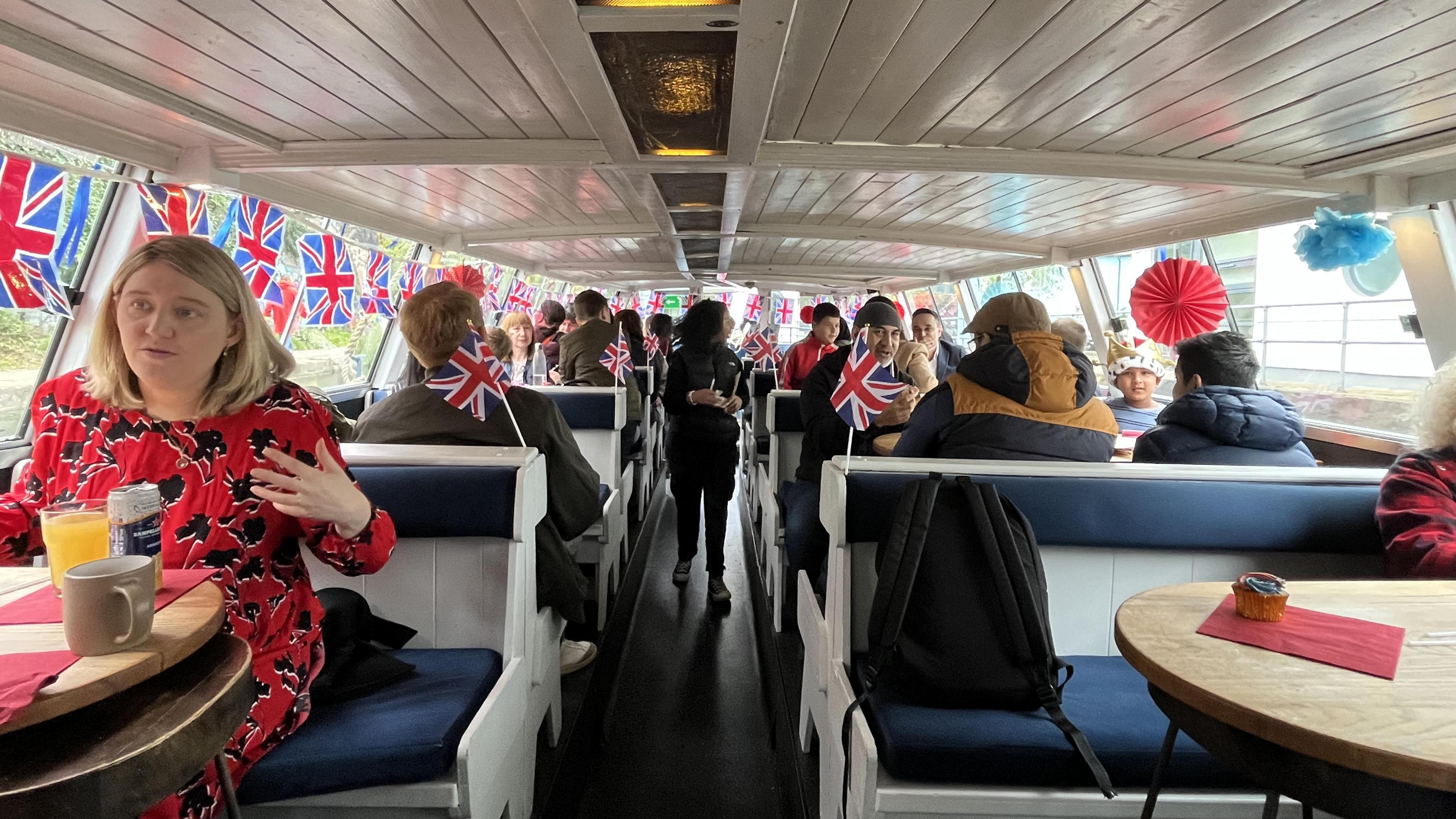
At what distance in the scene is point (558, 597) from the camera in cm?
255

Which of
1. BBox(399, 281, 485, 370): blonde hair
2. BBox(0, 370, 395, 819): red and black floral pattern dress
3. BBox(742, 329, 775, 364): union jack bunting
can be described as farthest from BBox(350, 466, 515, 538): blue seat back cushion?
BBox(742, 329, 775, 364): union jack bunting

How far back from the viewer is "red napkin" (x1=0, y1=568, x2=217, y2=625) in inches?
42.9

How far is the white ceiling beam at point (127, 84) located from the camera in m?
2.14

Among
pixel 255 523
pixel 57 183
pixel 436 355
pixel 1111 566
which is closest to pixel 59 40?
pixel 57 183

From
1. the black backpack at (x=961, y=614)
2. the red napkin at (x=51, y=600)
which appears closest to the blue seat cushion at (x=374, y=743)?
the red napkin at (x=51, y=600)

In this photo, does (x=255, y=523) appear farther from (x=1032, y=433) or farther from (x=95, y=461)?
(x=1032, y=433)

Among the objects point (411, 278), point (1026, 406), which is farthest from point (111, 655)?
point (411, 278)

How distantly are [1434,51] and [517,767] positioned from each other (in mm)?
3526

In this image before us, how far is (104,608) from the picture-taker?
0.97 metres

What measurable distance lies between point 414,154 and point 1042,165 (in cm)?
302

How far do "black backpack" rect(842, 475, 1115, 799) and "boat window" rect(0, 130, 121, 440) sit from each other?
3.58 meters

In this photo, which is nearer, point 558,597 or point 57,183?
point 558,597

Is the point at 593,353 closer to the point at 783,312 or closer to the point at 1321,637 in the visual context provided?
the point at 1321,637

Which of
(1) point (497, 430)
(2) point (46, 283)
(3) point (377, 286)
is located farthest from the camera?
(3) point (377, 286)
